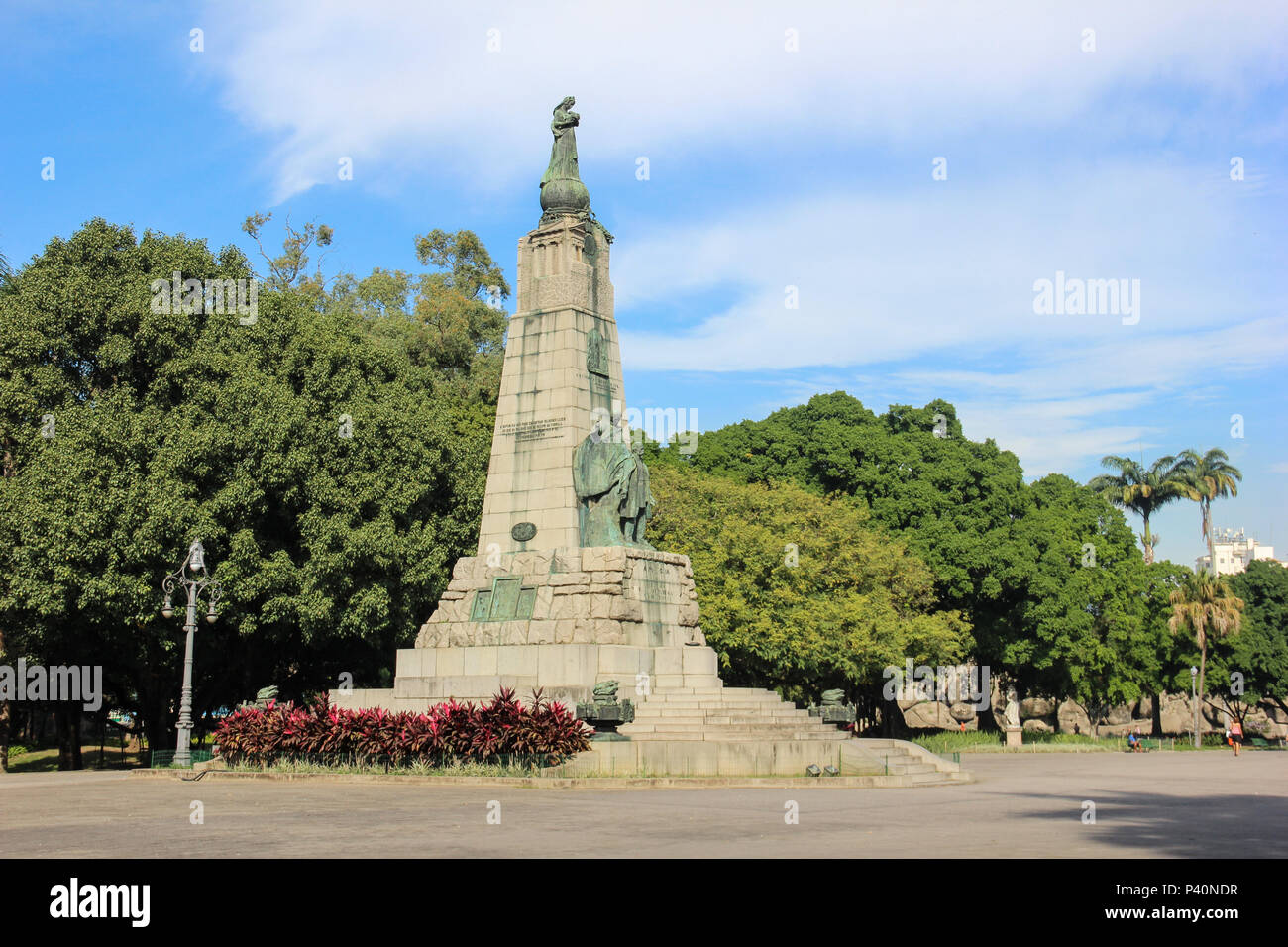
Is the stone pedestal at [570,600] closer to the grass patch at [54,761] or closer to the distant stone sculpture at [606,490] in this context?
the distant stone sculpture at [606,490]

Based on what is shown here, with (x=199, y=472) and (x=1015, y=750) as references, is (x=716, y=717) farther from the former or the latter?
(x=1015, y=750)

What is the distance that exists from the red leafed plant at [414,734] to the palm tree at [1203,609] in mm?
37871

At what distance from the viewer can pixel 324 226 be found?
51719mm

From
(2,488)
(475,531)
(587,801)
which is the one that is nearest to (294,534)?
(475,531)

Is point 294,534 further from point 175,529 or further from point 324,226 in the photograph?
point 324,226

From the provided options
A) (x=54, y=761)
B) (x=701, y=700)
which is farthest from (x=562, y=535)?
(x=54, y=761)

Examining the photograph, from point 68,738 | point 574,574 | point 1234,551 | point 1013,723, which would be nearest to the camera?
point 574,574

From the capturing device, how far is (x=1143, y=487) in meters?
62.8

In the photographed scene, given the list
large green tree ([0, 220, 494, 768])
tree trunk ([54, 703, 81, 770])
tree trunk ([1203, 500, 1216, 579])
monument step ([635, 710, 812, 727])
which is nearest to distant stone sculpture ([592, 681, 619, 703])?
monument step ([635, 710, 812, 727])

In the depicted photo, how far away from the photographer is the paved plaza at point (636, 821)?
1115 cm

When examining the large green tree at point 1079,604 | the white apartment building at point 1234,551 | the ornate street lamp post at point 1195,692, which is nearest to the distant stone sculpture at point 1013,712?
the large green tree at point 1079,604

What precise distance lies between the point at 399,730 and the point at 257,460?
11.0 m

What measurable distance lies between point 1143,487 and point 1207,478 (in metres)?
5.77

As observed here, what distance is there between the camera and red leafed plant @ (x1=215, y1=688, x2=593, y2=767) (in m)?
20.5
